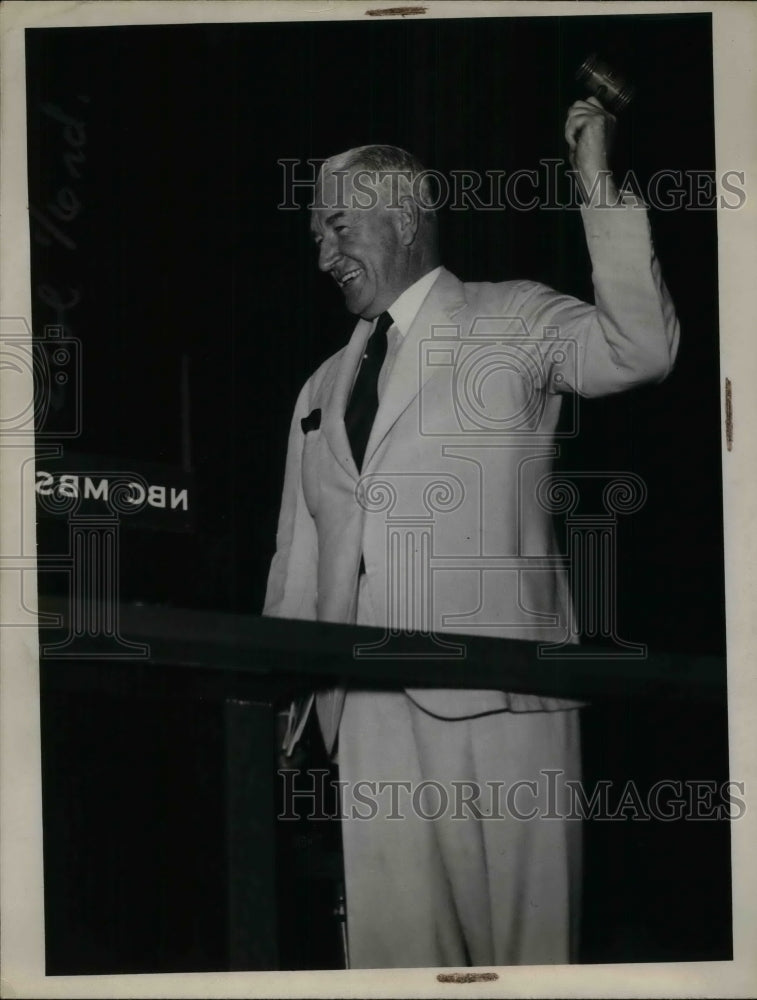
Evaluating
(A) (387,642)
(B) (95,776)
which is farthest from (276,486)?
(B) (95,776)

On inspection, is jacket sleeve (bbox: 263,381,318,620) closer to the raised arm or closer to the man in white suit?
the man in white suit

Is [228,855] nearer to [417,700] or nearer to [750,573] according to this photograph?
[417,700]

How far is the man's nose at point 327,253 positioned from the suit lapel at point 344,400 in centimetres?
13

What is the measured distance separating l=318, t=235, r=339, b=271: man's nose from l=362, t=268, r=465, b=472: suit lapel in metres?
0.20

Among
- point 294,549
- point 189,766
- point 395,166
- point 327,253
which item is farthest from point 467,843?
point 395,166

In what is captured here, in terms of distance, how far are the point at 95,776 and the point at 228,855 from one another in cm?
29

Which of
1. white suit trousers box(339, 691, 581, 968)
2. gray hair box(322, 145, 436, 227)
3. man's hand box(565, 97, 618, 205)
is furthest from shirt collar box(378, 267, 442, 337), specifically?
white suit trousers box(339, 691, 581, 968)

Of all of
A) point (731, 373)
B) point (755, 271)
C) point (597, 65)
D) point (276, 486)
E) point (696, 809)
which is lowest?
point (696, 809)

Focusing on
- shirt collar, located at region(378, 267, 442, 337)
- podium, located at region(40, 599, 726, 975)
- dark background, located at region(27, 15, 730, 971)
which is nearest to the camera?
podium, located at region(40, 599, 726, 975)

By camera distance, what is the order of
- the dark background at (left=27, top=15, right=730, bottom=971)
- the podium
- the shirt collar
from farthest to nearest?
the shirt collar → the dark background at (left=27, top=15, right=730, bottom=971) → the podium

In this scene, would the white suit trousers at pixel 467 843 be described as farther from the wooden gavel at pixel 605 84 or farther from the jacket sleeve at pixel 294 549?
the wooden gavel at pixel 605 84

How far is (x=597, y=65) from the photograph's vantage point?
9.27 feet

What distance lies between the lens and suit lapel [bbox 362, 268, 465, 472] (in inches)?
110

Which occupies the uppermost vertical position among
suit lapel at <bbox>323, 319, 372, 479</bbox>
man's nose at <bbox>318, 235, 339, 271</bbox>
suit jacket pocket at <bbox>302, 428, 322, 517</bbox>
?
man's nose at <bbox>318, 235, 339, 271</bbox>
